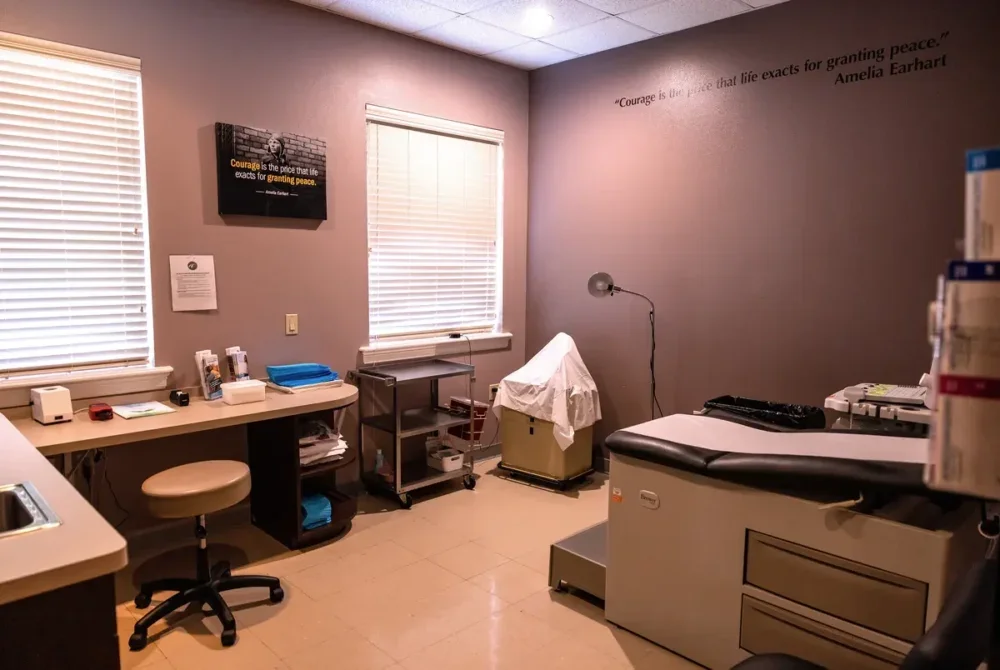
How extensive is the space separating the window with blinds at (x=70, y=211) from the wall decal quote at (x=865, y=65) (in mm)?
3108

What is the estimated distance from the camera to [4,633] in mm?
1269

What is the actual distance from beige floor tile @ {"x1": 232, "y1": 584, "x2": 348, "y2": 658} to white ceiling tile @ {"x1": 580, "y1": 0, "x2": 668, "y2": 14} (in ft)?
10.6

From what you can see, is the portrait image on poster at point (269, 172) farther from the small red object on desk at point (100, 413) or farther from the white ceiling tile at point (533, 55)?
the white ceiling tile at point (533, 55)

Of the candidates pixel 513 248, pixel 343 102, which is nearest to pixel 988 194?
pixel 343 102

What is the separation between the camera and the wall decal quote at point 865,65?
3.06 m

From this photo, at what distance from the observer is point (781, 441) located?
7.68ft

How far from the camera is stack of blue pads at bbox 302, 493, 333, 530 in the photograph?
329 centimetres

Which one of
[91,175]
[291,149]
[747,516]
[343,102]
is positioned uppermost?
[343,102]

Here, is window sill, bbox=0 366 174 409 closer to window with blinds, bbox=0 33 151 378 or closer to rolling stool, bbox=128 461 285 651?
window with blinds, bbox=0 33 151 378

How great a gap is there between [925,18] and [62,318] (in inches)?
164

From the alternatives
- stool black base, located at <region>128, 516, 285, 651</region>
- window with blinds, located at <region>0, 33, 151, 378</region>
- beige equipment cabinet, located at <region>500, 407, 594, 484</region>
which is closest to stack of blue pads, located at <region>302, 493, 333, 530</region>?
stool black base, located at <region>128, 516, 285, 651</region>

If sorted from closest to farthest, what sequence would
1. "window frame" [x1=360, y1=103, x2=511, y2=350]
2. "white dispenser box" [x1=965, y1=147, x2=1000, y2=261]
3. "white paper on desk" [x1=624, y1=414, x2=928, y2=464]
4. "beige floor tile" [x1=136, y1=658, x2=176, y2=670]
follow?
1. "white dispenser box" [x1=965, y1=147, x2=1000, y2=261]
2. "white paper on desk" [x1=624, y1=414, x2=928, y2=464]
3. "beige floor tile" [x1=136, y1=658, x2=176, y2=670]
4. "window frame" [x1=360, y1=103, x2=511, y2=350]

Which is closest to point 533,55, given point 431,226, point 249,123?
point 431,226

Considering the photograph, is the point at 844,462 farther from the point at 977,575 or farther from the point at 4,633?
the point at 4,633
